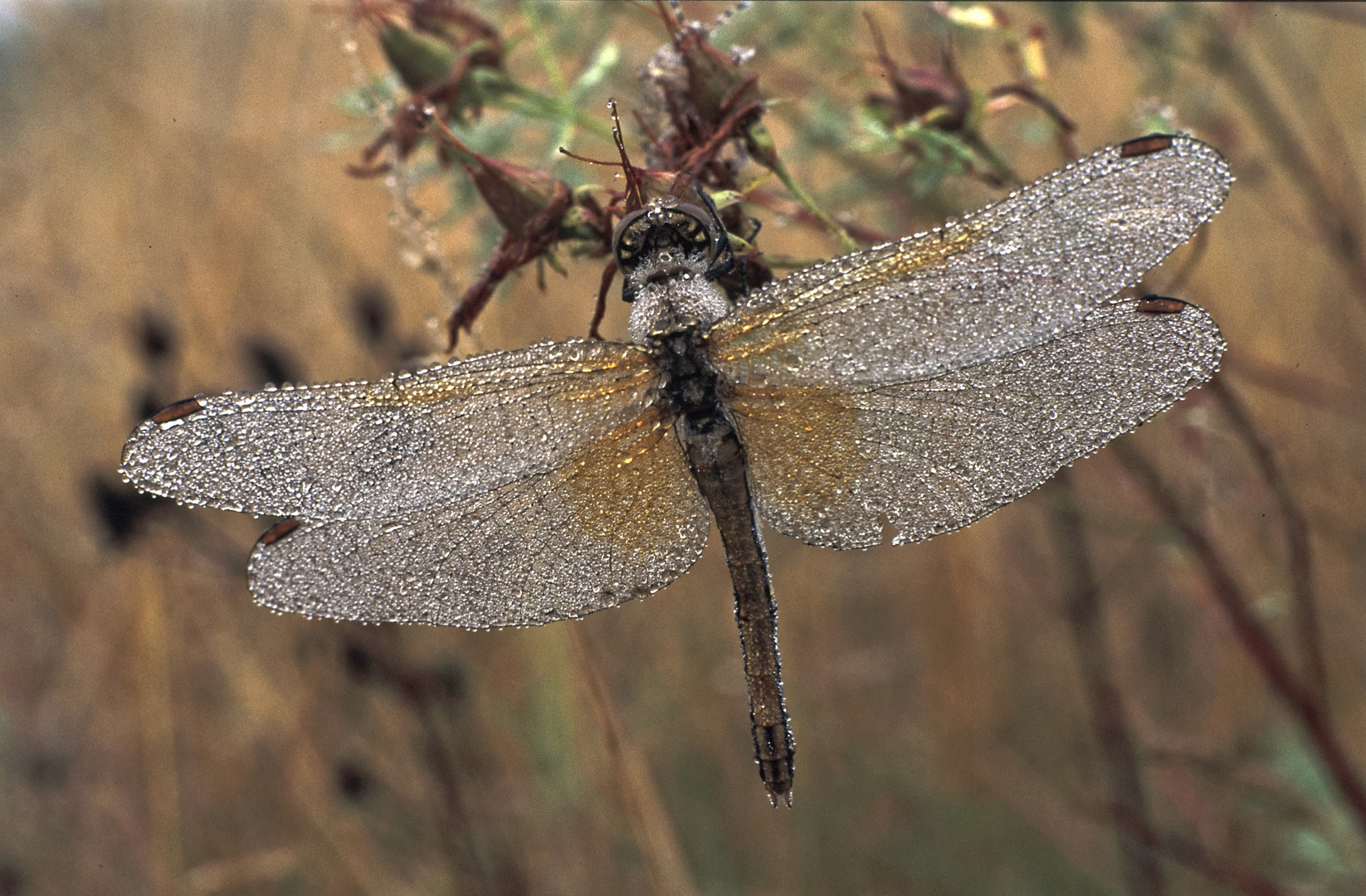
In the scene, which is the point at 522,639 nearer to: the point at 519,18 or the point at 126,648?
the point at 126,648

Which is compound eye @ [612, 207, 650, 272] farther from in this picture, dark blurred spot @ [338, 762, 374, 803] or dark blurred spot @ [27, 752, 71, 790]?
dark blurred spot @ [27, 752, 71, 790]

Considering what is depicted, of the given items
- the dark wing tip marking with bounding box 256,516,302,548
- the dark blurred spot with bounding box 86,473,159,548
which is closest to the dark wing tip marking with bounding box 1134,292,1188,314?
the dark wing tip marking with bounding box 256,516,302,548

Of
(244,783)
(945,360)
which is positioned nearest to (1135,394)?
(945,360)

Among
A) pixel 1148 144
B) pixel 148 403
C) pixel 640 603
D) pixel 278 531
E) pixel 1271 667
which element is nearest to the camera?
pixel 1148 144

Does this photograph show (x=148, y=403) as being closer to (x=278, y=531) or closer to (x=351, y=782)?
(x=351, y=782)

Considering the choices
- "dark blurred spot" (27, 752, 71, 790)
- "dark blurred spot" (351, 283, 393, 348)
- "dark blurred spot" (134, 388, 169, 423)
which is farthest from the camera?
"dark blurred spot" (27, 752, 71, 790)

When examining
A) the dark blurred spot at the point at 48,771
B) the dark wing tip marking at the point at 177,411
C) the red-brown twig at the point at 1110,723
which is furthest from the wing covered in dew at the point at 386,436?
the dark blurred spot at the point at 48,771

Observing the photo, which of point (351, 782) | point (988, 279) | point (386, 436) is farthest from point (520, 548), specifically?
point (351, 782)
